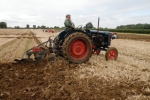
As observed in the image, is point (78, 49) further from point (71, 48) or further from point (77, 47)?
point (71, 48)

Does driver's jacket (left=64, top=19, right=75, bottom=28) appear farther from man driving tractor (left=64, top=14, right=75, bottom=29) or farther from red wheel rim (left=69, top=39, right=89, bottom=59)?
red wheel rim (left=69, top=39, right=89, bottom=59)

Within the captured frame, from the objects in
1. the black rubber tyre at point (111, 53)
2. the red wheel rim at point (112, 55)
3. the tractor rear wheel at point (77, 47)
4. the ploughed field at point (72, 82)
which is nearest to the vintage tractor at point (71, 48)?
the tractor rear wheel at point (77, 47)

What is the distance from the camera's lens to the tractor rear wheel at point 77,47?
716 centimetres

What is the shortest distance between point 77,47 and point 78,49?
0.30 feet

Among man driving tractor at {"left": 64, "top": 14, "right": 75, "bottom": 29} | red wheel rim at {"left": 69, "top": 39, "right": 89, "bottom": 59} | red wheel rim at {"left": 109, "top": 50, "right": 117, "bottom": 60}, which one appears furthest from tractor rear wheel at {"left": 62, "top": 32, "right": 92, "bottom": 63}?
red wheel rim at {"left": 109, "top": 50, "right": 117, "bottom": 60}

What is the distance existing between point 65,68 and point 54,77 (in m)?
1.16

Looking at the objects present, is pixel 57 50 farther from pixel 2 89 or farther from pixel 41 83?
pixel 2 89

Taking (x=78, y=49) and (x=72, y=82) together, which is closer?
(x=72, y=82)

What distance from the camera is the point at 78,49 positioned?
7574mm

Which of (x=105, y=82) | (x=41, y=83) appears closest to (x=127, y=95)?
(x=105, y=82)

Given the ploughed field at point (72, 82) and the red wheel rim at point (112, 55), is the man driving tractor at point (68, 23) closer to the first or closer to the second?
the ploughed field at point (72, 82)

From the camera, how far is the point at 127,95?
4504 millimetres

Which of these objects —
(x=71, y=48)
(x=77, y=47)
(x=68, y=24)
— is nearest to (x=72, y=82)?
(x=71, y=48)

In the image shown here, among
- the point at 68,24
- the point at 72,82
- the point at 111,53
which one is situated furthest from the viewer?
the point at 111,53
